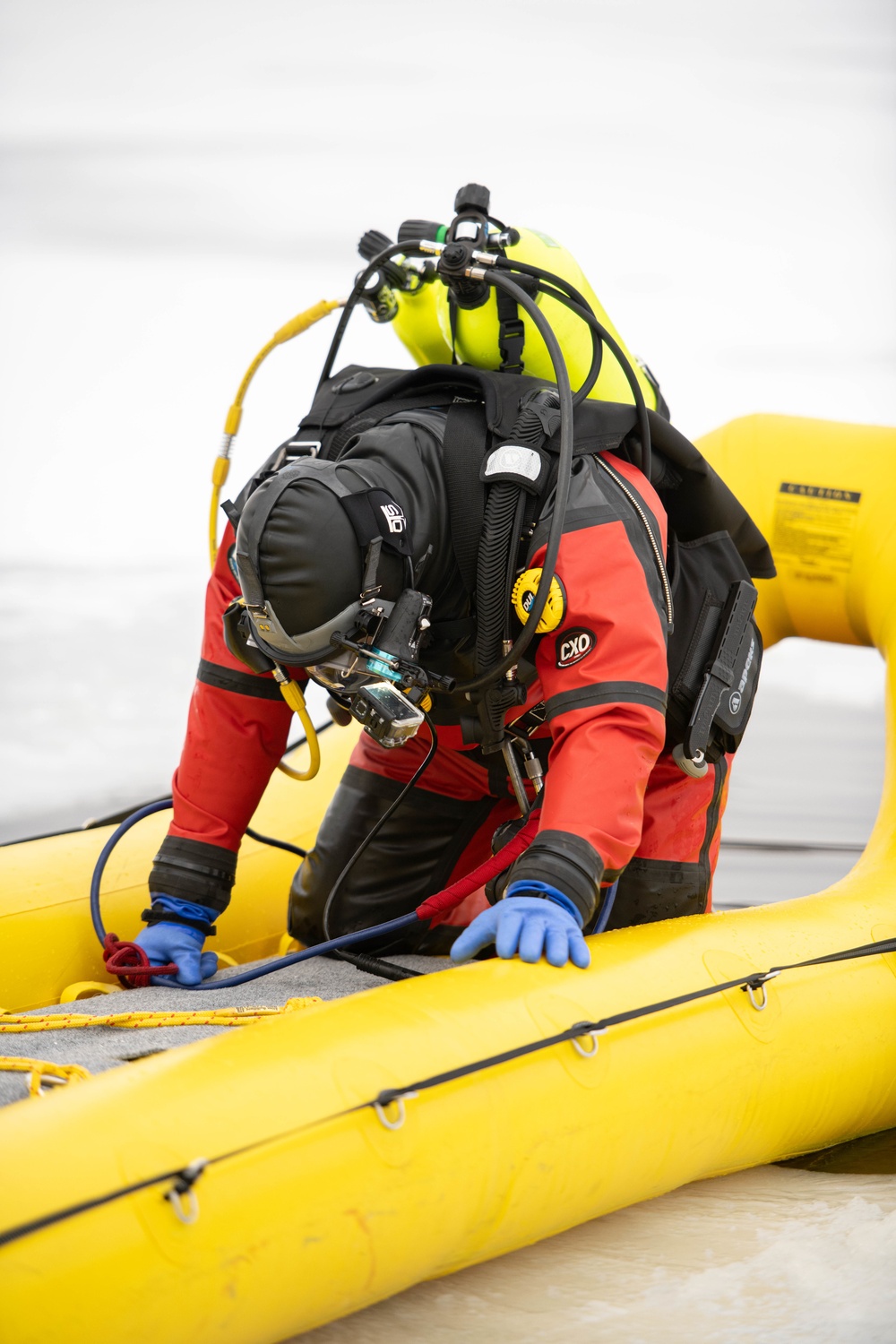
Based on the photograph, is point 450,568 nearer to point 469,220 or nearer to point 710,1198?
point 469,220

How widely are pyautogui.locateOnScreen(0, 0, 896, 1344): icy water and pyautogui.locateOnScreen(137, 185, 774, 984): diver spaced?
88.0 inches

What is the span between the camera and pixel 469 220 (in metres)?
1.47

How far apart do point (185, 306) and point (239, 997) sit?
4165 mm

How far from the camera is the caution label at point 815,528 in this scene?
2.03 m

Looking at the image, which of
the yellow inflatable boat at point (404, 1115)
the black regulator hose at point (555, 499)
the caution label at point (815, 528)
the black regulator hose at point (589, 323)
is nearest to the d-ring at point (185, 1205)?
the yellow inflatable boat at point (404, 1115)

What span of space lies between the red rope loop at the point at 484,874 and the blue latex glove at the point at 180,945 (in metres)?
0.30

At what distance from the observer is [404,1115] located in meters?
1.07

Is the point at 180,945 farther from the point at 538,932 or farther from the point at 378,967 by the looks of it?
the point at 538,932

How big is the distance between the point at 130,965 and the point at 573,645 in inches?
28.2

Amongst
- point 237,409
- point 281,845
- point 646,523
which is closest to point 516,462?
point 646,523

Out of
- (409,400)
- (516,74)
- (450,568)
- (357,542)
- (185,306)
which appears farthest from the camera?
(185,306)

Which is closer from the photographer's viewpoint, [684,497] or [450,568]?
[450,568]

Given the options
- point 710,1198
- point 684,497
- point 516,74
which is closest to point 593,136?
point 516,74

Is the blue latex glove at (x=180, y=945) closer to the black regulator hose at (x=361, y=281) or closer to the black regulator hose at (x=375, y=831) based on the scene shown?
the black regulator hose at (x=375, y=831)
